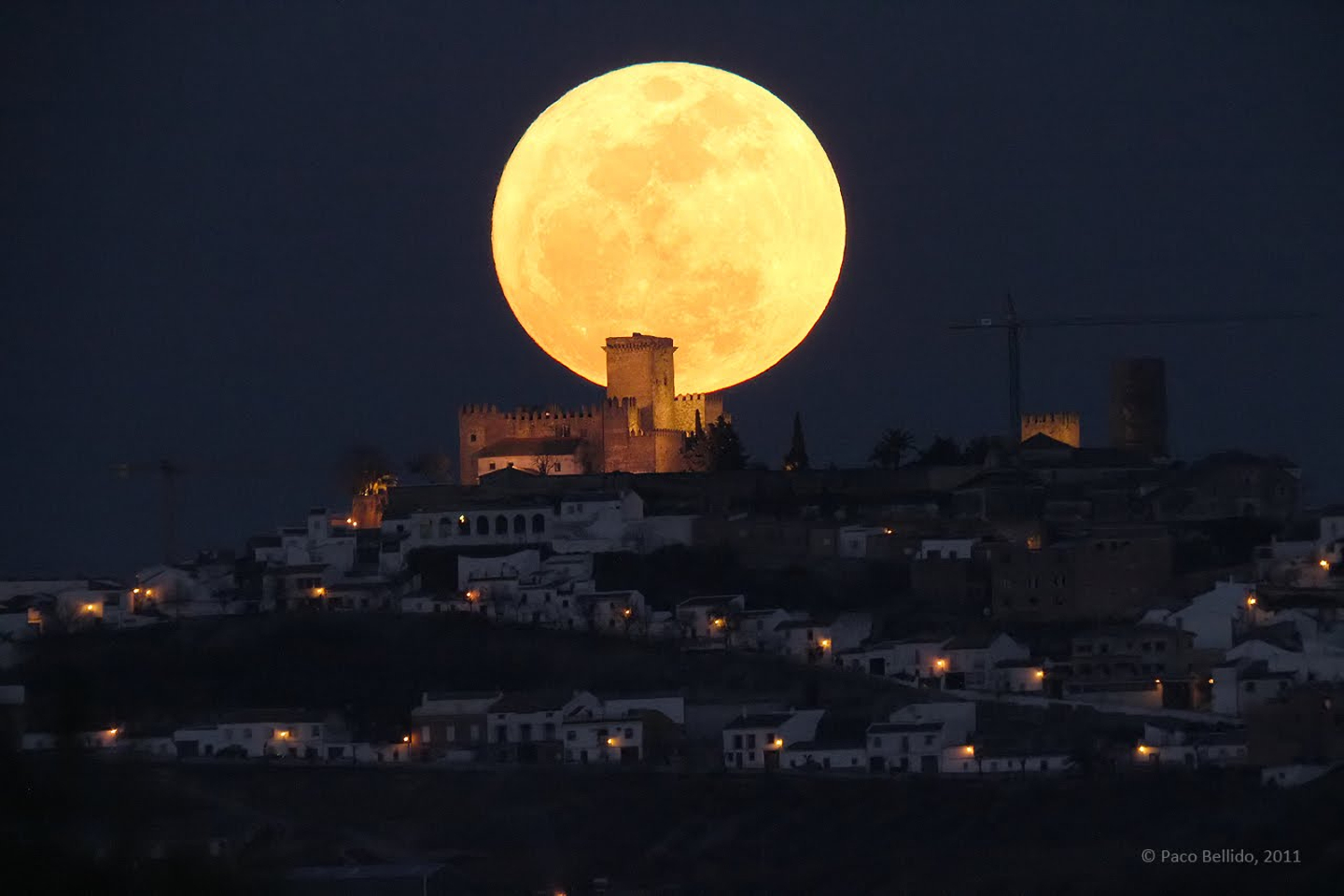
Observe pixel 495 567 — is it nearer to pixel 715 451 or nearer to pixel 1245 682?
pixel 715 451

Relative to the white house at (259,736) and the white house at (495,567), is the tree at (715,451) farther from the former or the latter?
the white house at (259,736)

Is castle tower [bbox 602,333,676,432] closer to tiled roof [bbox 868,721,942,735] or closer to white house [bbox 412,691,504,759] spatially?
white house [bbox 412,691,504,759]

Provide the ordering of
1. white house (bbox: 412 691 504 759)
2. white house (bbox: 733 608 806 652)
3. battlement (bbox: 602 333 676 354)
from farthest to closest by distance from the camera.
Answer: battlement (bbox: 602 333 676 354)
white house (bbox: 733 608 806 652)
white house (bbox: 412 691 504 759)

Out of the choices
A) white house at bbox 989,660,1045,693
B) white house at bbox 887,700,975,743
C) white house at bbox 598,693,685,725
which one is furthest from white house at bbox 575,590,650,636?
white house at bbox 887,700,975,743

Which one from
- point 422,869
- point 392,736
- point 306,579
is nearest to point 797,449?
point 306,579

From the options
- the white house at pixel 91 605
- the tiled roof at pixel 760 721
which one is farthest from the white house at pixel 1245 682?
the white house at pixel 91 605

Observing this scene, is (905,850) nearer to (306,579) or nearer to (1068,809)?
(1068,809)
